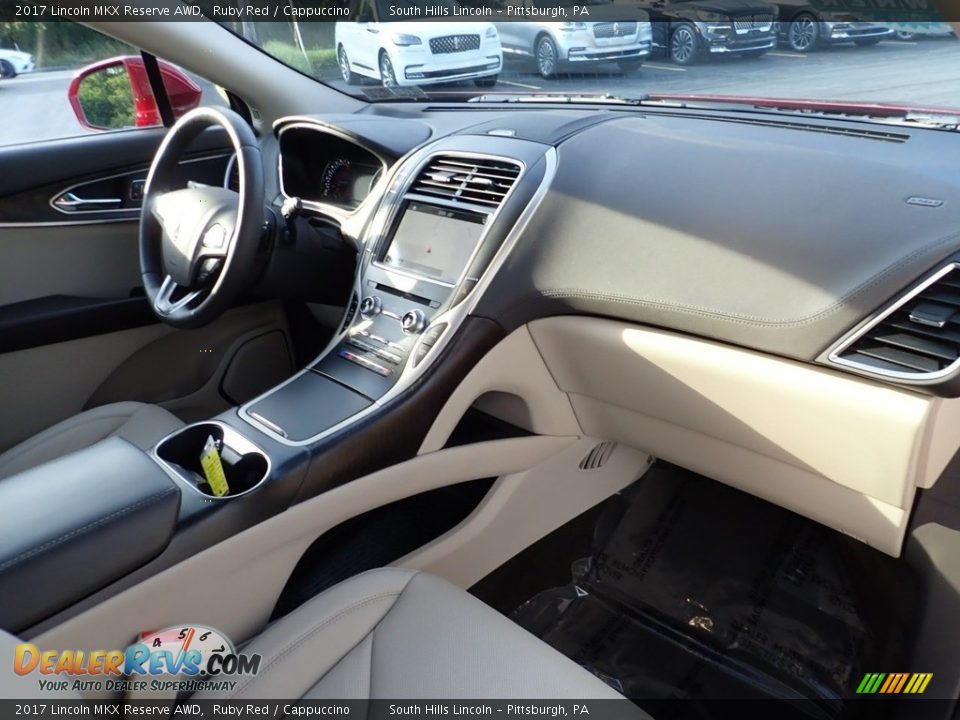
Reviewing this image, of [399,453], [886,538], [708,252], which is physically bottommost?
[886,538]

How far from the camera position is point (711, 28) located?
1.68 metres

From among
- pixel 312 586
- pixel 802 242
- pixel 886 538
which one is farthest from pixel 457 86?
pixel 886 538

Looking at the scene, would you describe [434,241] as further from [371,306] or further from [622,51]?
[622,51]

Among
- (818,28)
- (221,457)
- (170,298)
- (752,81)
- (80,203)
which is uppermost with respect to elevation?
(818,28)

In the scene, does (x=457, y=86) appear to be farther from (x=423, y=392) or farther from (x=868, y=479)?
(x=868, y=479)

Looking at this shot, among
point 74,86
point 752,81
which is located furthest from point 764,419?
point 74,86

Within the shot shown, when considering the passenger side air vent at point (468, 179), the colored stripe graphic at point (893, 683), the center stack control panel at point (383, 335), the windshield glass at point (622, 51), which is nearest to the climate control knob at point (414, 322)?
the center stack control panel at point (383, 335)

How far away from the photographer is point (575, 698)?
3.53 feet

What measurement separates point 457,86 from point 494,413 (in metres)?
0.97

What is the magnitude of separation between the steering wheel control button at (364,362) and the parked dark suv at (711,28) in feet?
3.04

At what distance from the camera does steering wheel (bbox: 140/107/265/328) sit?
1.59 meters

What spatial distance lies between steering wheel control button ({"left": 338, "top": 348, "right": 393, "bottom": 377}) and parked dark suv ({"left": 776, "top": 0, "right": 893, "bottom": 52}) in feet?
3.31

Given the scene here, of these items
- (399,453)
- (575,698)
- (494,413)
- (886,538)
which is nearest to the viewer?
(575,698)

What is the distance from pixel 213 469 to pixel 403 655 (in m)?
0.46
